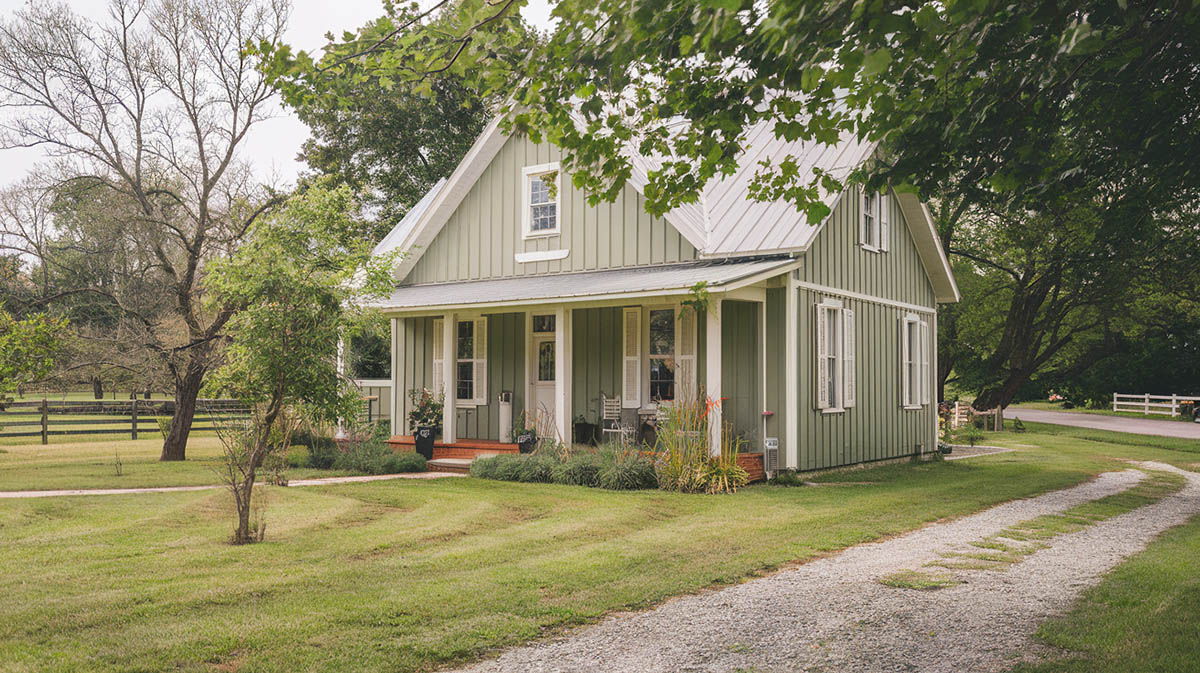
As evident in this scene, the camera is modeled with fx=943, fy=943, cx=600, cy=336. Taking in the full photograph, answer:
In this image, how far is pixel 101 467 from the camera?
16625mm

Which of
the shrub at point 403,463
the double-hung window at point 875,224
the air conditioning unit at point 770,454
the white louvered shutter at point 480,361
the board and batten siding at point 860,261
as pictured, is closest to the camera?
the air conditioning unit at point 770,454

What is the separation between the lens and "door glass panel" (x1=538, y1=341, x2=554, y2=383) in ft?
58.4

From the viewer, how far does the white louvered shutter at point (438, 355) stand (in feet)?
61.8

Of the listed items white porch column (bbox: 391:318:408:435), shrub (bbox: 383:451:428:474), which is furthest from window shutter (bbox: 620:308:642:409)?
white porch column (bbox: 391:318:408:435)

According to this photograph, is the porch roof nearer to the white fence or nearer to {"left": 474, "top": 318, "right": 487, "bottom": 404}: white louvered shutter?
{"left": 474, "top": 318, "right": 487, "bottom": 404}: white louvered shutter

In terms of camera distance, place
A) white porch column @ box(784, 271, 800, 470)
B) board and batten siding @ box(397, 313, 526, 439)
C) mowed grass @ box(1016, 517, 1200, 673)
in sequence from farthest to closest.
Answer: board and batten siding @ box(397, 313, 526, 439) → white porch column @ box(784, 271, 800, 470) → mowed grass @ box(1016, 517, 1200, 673)

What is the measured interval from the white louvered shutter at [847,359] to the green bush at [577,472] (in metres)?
4.98

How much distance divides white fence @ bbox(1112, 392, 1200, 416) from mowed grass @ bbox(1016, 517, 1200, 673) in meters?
36.6

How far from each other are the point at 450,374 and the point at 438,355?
2.10 metres

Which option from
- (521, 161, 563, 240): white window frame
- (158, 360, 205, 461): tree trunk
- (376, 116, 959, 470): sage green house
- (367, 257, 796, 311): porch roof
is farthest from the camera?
(158, 360, 205, 461): tree trunk

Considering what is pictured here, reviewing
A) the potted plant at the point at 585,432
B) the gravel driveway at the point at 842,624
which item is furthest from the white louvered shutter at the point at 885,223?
the gravel driveway at the point at 842,624

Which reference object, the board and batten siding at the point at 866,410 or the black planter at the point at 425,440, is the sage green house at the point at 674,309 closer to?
the board and batten siding at the point at 866,410

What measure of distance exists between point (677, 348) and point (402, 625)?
10.6 meters

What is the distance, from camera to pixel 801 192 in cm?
706
